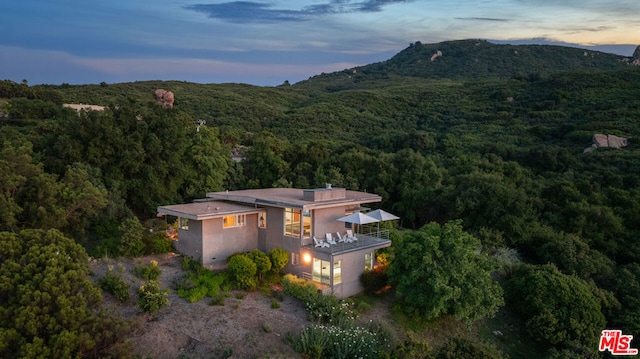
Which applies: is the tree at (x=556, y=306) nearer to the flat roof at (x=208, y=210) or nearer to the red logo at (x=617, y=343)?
the red logo at (x=617, y=343)

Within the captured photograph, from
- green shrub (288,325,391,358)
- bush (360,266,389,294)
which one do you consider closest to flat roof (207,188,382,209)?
bush (360,266,389,294)

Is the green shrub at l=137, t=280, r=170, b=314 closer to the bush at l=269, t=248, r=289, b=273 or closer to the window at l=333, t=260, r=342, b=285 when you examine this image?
the bush at l=269, t=248, r=289, b=273

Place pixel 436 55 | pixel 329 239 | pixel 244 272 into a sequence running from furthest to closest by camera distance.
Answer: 1. pixel 436 55
2. pixel 329 239
3. pixel 244 272

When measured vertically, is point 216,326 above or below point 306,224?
below

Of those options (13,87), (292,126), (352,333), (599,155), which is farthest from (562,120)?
(13,87)

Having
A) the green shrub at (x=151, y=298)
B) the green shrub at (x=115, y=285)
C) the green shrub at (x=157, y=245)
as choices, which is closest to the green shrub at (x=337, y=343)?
the green shrub at (x=151, y=298)

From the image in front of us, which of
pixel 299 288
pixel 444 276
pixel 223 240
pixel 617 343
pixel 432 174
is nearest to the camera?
pixel 444 276

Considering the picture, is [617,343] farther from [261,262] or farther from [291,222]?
[261,262]

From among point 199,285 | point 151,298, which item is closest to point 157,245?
point 199,285
